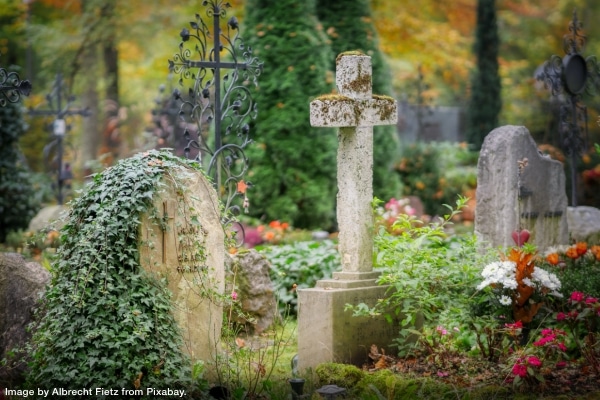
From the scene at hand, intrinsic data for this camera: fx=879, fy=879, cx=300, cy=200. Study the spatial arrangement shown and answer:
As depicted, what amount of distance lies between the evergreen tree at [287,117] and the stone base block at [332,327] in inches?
244

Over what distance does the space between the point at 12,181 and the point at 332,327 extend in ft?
28.5

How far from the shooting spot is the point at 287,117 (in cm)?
1334

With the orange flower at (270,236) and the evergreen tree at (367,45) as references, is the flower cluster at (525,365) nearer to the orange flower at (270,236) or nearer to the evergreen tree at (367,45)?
the orange flower at (270,236)

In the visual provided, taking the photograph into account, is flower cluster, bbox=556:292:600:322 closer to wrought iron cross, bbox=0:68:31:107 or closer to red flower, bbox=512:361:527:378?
red flower, bbox=512:361:527:378

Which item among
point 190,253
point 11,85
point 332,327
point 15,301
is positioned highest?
point 11,85

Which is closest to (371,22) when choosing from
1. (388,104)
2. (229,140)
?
(229,140)

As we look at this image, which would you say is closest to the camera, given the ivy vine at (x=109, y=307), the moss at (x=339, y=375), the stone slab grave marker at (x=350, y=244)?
the ivy vine at (x=109, y=307)

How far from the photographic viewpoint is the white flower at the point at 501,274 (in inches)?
271

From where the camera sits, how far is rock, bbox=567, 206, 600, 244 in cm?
1055

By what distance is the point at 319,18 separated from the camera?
53.3ft

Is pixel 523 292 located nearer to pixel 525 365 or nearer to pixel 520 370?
pixel 525 365

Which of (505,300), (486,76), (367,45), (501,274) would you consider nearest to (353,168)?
(501,274)

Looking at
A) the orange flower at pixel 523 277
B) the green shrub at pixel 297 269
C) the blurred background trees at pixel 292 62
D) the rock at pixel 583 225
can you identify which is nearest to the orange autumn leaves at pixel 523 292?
the orange flower at pixel 523 277

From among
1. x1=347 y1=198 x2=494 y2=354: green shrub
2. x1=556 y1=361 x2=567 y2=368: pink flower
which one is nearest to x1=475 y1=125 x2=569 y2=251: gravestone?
x1=347 y1=198 x2=494 y2=354: green shrub
